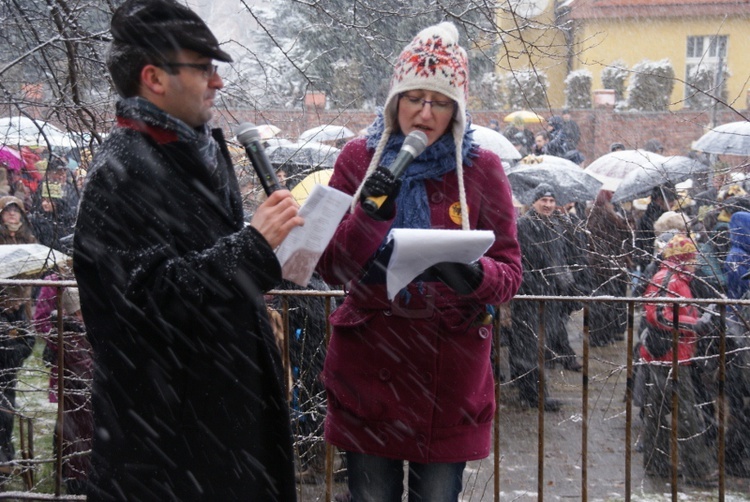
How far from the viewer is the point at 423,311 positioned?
2.74m

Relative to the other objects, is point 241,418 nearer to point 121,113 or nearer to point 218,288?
point 218,288

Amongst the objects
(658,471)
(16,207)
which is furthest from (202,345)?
(16,207)

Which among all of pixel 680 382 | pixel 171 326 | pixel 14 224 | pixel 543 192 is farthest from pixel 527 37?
pixel 14 224

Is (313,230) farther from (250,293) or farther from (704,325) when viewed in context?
(704,325)

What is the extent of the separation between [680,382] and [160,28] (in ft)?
17.9

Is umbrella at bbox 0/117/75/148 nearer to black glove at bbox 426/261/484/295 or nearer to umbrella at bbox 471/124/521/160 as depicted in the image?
black glove at bbox 426/261/484/295

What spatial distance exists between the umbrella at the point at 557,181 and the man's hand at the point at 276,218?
835 centimetres

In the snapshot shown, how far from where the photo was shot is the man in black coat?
2.10 meters

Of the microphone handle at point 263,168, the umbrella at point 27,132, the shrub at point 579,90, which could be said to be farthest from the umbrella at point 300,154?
the shrub at point 579,90

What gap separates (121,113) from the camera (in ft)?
7.29

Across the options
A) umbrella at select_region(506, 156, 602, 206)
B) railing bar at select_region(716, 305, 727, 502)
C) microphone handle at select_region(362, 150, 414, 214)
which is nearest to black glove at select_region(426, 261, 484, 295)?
microphone handle at select_region(362, 150, 414, 214)

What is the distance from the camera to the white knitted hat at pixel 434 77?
9.14 ft

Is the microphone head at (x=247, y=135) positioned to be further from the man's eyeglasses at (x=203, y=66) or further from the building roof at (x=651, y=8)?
the building roof at (x=651, y=8)

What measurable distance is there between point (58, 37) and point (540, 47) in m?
2.71
